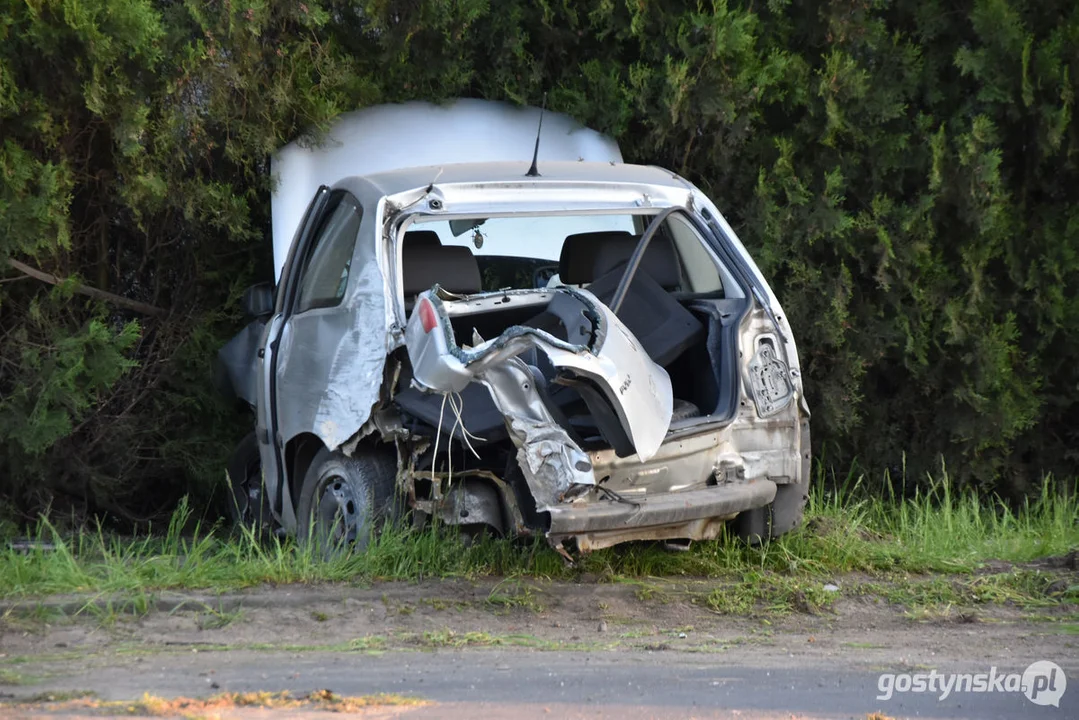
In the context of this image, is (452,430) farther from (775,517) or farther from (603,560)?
(775,517)

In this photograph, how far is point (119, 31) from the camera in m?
6.57

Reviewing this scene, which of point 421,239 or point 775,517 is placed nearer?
point 775,517

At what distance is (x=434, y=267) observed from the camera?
19.4 feet

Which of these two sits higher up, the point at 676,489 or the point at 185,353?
the point at 185,353

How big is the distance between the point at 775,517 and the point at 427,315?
2.02 m

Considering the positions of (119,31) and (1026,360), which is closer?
(119,31)

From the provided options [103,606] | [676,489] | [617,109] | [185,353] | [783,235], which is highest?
[617,109]

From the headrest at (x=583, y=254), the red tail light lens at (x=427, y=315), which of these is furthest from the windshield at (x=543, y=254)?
the red tail light lens at (x=427, y=315)

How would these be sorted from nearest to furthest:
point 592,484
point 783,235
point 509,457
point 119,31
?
1. point 592,484
2. point 509,457
3. point 119,31
4. point 783,235

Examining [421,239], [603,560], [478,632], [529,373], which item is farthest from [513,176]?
[478,632]

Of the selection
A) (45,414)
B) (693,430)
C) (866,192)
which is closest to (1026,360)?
(866,192)

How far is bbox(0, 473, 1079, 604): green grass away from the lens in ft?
17.6

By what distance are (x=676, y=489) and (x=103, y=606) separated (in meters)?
2.41

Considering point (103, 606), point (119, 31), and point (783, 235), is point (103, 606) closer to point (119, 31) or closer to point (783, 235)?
point (119, 31)
